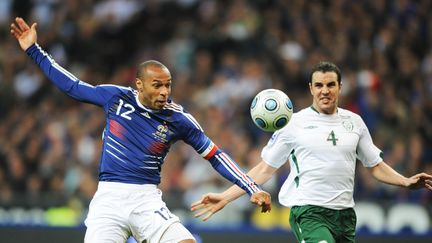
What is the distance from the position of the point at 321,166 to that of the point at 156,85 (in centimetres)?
162

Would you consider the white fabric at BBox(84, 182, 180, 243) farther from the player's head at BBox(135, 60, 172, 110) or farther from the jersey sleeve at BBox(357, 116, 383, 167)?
the jersey sleeve at BBox(357, 116, 383, 167)

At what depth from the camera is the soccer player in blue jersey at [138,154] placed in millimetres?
7926

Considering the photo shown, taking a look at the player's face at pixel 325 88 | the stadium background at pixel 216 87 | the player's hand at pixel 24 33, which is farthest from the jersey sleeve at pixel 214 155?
the stadium background at pixel 216 87

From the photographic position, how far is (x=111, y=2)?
18.5m

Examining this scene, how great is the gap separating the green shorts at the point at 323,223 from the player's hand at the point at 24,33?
2805 millimetres

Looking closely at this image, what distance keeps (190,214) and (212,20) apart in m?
5.27

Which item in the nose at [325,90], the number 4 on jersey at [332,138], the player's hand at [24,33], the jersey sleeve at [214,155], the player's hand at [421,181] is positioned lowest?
the player's hand at [421,181]

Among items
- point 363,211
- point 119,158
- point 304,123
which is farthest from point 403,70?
point 119,158

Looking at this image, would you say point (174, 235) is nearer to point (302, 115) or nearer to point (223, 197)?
point (223, 197)

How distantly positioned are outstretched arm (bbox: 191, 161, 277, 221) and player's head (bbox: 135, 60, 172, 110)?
0.91 metres

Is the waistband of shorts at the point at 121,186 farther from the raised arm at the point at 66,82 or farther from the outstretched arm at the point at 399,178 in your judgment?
the outstretched arm at the point at 399,178

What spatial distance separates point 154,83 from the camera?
812 cm

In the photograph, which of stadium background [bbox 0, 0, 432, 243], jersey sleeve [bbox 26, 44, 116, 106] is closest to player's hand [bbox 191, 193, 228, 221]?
jersey sleeve [bbox 26, 44, 116, 106]

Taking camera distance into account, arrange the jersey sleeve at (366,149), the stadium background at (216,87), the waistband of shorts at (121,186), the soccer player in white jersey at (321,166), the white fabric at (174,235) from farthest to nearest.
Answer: the stadium background at (216,87) → the jersey sleeve at (366,149) → the soccer player in white jersey at (321,166) → the waistband of shorts at (121,186) → the white fabric at (174,235)
